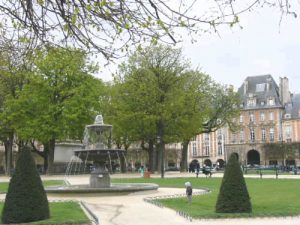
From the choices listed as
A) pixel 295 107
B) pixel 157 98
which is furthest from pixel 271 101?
pixel 157 98

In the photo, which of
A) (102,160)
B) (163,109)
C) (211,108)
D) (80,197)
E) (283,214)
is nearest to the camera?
(283,214)

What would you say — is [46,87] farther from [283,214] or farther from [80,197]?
[283,214]

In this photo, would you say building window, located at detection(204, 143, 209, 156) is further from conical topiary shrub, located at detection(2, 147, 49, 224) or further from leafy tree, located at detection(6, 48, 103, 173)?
conical topiary shrub, located at detection(2, 147, 49, 224)

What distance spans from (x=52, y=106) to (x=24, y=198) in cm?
3433

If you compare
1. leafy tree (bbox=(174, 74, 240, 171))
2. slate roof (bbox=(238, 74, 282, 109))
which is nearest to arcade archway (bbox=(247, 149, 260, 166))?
slate roof (bbox=(238, 74, 282, 109))

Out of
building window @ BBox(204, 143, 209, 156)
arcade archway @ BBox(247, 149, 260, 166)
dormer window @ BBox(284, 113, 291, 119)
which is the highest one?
dormer window @ BBox(284, 113, 291, 119)

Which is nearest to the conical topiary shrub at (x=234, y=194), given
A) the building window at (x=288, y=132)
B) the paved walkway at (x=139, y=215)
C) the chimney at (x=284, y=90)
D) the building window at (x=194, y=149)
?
the paved walkway at (x=139, y=215)

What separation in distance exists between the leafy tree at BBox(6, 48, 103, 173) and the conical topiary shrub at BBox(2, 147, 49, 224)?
106ft

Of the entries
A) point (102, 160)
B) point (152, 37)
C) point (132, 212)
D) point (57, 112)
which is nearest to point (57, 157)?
point (57, 112)

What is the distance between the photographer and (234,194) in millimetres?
14023

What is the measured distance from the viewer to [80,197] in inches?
845

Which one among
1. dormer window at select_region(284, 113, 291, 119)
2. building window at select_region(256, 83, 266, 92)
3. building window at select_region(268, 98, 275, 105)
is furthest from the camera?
building window at select_region(256, 83, 266, 92)

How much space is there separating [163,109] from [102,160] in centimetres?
2001

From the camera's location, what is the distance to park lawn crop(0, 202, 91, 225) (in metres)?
12.7
